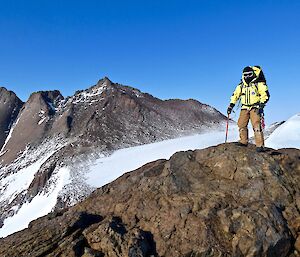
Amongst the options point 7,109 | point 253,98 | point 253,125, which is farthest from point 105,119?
point 253,98

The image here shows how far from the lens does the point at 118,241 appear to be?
11203 millimetres

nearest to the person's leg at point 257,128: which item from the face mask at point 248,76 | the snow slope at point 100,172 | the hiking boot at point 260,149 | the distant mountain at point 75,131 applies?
the hiking boot at point 260,149

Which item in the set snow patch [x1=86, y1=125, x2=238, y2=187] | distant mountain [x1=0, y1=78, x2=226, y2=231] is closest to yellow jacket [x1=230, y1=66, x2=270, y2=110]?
distant mountain [x1=0, y1=78, x2=226, y2=231]

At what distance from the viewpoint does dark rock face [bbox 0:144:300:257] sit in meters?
11.2

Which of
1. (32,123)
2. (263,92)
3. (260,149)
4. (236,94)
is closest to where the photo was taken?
(260,149)

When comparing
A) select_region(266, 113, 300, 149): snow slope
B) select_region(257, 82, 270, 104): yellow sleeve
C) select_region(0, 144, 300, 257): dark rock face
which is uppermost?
select_region(266, 113, 300, 149): snow slope

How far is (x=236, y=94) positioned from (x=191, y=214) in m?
6.61

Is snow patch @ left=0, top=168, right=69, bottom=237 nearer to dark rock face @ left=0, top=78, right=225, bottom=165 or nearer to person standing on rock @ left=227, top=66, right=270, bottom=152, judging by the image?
dark rock face @ left=0, top=78, right=225, bottom=165

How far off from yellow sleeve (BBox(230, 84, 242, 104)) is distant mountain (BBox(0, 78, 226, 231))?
1095 inches

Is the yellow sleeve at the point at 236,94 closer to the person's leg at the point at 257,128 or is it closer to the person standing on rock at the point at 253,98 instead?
the person standing on rock at the point at 253,98

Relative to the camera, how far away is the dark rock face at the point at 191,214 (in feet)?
36.6

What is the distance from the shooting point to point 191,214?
39.6 ft

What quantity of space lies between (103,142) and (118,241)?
165 feet

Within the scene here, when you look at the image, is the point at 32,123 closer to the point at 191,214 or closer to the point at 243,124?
the point at 243,124
